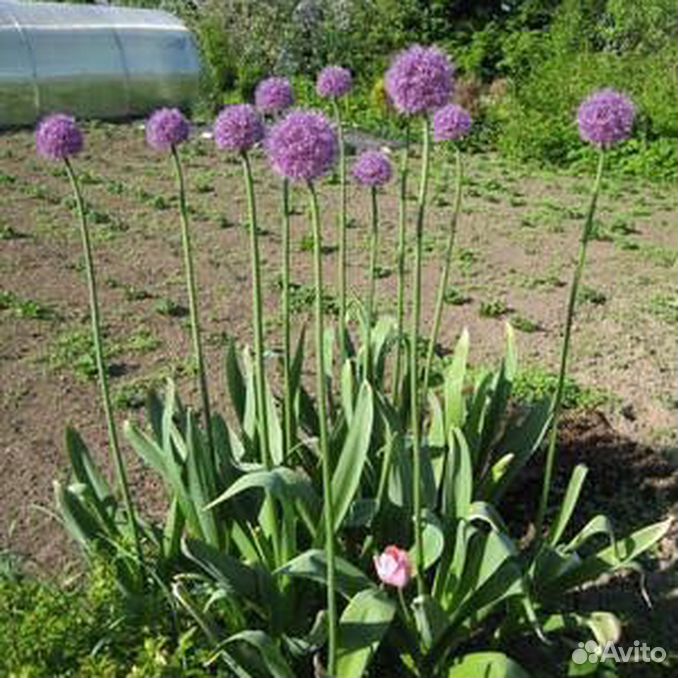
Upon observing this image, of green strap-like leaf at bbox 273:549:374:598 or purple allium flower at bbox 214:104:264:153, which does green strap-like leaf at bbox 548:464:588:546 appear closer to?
green strap-like leaf at bbox 273:549:374:598

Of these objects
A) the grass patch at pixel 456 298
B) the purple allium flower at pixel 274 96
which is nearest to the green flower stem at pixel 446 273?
the purple allium flower at pixel 274 96

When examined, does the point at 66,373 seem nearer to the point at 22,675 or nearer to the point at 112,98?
the point at 22,675

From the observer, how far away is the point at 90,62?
49.2ft

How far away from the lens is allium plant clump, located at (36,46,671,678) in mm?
2598

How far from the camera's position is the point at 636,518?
4.09 metres

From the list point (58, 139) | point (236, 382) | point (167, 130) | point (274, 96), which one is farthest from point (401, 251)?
point (58, 139)

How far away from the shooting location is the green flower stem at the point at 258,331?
245 cm

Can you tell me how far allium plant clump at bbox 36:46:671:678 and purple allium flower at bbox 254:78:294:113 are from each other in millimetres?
13

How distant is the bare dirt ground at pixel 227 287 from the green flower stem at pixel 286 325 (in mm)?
934

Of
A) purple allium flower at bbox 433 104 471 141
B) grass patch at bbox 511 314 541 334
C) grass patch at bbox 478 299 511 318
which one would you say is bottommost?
grass patch at bbox 478 299 511 318

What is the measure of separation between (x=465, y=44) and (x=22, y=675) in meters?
17.2

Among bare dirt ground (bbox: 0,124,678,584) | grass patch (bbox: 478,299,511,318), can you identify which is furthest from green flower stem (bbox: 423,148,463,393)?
grass patch (bbox: 478,299,511,318)

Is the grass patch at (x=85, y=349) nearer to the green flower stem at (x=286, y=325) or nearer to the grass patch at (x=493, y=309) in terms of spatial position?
the grass patch at (x=493, y=309)

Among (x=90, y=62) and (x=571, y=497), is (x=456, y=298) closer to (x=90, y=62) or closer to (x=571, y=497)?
(x=571, y=497)
